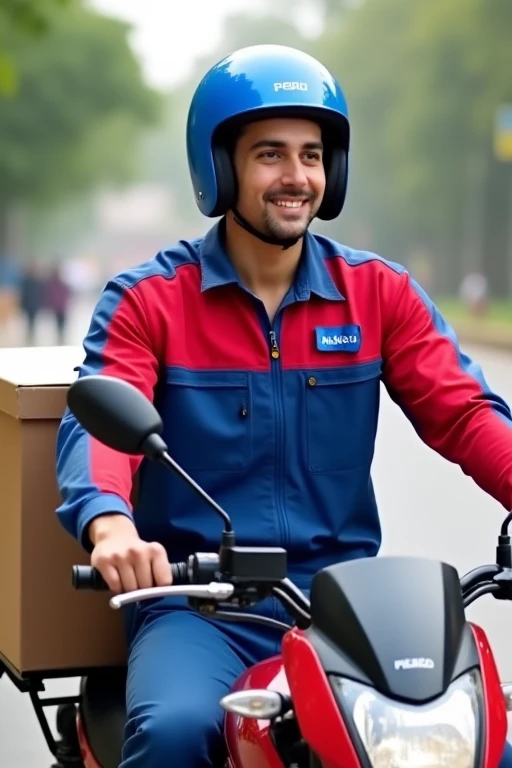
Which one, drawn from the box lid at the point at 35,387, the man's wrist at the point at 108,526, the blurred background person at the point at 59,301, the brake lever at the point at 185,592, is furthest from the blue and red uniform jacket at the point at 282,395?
the blurred background person at the point at 59,301

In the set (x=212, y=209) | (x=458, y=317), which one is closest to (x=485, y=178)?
(x=458, y=317)

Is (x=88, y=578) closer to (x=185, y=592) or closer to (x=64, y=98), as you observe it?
(x=185, y=592)

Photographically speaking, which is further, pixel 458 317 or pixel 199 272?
pixel 458 317

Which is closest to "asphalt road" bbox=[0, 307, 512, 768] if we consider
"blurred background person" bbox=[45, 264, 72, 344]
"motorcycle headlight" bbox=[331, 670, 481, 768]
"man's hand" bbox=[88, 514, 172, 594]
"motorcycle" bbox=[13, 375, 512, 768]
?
"man's hand" bbox=[88, 514, 172, 594]

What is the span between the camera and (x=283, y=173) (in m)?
3.57

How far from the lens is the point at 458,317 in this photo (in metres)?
48.4

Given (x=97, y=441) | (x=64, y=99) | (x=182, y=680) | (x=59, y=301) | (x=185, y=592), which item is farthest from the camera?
(x=64, y=99)

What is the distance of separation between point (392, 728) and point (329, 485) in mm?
1258

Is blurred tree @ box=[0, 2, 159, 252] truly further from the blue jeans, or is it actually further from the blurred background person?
the blue jeans

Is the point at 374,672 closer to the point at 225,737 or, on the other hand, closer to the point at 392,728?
the point at 392,728

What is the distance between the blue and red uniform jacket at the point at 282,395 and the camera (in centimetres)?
341

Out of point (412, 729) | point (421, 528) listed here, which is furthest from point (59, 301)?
point (412, 729)

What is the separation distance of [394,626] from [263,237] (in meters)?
1.45

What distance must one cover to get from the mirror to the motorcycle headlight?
496 millimetres
